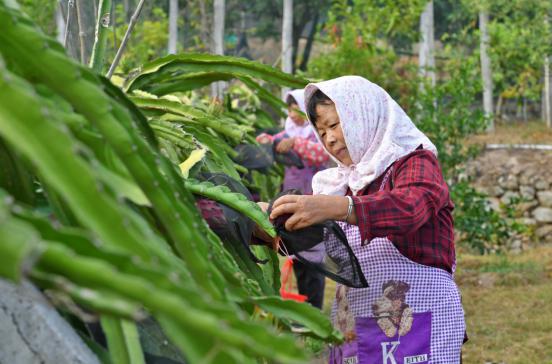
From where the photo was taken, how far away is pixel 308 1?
2780 cm

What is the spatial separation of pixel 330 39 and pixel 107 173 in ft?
47.2

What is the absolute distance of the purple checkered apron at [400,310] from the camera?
2.84m

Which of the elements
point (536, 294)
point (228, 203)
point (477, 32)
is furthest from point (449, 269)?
point (477, 32)

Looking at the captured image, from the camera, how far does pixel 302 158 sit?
21.1 ft

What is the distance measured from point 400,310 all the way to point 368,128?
59 cm

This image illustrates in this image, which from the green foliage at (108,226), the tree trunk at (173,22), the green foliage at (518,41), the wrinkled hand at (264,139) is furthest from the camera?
the tree trunk at (173,22)

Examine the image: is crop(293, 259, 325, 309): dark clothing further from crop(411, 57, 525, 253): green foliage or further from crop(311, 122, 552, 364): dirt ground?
crop(411, 57, 525, 253): green foliage

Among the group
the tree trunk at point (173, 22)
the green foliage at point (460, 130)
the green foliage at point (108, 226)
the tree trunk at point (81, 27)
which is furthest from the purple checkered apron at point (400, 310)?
the tree trunk at point (173, 22)

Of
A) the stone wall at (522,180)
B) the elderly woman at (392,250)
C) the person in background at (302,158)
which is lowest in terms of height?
the stone wall at (522,180)

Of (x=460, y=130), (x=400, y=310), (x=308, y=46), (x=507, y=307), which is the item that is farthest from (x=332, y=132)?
(x=308, y=46)

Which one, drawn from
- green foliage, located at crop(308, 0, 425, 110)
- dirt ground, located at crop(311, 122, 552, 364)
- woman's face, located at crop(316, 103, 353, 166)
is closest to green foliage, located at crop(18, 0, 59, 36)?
green foliage, located at crop(308, 0, 425, 110)

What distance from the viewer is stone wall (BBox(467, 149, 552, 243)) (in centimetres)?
1394

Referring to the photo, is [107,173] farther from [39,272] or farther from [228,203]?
[228,203]

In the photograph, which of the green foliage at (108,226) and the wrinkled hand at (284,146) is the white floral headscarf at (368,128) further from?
the wrinkled hand at (284,146)
